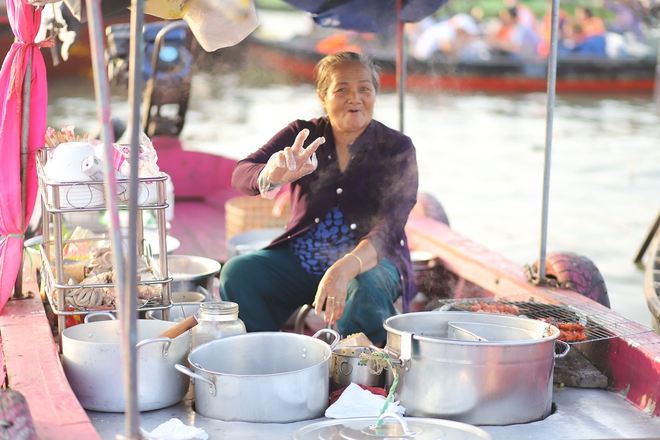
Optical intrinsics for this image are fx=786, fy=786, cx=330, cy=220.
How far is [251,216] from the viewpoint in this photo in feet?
14.8

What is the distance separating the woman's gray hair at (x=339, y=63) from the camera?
314 cm

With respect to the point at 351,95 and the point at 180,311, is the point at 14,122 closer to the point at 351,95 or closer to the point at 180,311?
the point at 180,311

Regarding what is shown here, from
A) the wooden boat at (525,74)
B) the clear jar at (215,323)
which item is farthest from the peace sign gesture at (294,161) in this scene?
the wooden boat at (525,74)

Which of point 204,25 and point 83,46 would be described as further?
point 83,46

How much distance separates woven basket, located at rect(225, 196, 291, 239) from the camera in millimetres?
4516

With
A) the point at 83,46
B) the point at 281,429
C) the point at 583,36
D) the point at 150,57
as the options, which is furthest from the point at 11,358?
the point at 583,36

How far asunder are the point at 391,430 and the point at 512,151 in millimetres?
10775

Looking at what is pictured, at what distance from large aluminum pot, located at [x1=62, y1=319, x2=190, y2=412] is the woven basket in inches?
81.6

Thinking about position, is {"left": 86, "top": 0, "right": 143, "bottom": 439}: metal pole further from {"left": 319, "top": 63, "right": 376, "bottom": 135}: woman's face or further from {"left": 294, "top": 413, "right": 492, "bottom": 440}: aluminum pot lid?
{"left": 319, "top": 63, "right": 376, "bottom": 135}: woman's face

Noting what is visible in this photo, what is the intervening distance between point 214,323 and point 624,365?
1.42 metres

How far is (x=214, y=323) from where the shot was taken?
102 inches

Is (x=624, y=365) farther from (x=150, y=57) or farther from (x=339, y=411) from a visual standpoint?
(x=150, y=57)

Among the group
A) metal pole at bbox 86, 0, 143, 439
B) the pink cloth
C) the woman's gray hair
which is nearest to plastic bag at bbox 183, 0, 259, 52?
the woman's gray hair

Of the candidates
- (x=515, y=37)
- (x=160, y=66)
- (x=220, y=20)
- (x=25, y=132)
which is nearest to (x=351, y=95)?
(x=220, y=20)
